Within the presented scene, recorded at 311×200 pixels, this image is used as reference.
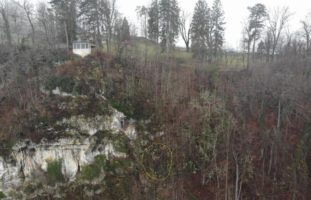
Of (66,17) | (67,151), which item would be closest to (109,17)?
(66,17)

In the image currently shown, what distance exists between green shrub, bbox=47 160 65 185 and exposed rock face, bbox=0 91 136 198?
7.5 inches

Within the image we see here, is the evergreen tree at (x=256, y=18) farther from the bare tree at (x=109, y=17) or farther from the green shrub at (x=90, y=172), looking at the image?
the green shrub at (x=90, y=172)

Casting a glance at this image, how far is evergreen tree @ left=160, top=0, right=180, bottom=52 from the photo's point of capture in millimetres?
30703

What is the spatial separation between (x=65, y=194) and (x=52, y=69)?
389 inches

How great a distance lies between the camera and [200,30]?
30531mm

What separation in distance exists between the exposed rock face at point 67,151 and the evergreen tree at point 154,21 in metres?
18.7

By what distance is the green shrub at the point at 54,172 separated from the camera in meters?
14.6

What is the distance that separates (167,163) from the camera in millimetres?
16250

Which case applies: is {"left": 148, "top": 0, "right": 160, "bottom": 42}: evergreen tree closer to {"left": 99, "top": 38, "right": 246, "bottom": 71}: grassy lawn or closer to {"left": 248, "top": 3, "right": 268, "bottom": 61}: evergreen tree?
{"left": 99, "top": 38, "right": 246, "bottom": 71}: grassy lawn

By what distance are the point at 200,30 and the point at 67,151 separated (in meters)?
23.1

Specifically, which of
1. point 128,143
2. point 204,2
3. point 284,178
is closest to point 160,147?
point 128,143

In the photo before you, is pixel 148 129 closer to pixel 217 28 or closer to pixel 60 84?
pixel 60 84

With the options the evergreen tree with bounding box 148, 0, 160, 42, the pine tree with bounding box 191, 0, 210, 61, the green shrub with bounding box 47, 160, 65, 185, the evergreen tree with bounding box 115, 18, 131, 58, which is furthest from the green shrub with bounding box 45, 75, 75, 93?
the evergreen tree with bounding box 148, 0, 160, 42

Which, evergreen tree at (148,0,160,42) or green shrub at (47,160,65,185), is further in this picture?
evergreen tree at (148,0,160,42)
